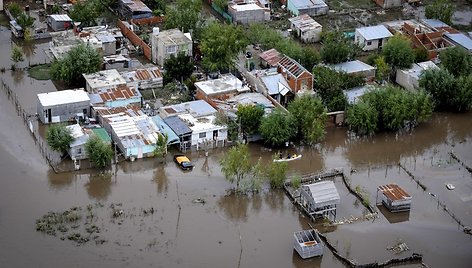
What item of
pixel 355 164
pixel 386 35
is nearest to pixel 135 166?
pixel 355 164

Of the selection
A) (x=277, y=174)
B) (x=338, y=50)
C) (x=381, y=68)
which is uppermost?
(x=338, y=50)

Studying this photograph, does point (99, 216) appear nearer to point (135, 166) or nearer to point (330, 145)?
→ point (135, 166)

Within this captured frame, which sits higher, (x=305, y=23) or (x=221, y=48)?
(x=221, y=48)

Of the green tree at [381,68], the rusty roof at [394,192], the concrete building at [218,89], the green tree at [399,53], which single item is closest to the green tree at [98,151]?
the concrete building at [218,89]

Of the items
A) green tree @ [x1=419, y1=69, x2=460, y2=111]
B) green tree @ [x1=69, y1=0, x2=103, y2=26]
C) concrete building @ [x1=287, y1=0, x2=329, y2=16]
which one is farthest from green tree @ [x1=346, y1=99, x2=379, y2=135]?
green tree @ [x1=69, y1=0, x2=103, y2=26]

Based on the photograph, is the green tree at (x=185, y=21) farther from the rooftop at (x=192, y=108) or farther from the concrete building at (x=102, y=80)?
the rooftop at (x=192, y=108)

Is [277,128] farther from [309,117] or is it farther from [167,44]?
[167,44]

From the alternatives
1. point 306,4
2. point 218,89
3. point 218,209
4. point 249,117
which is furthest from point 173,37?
point 218,209
